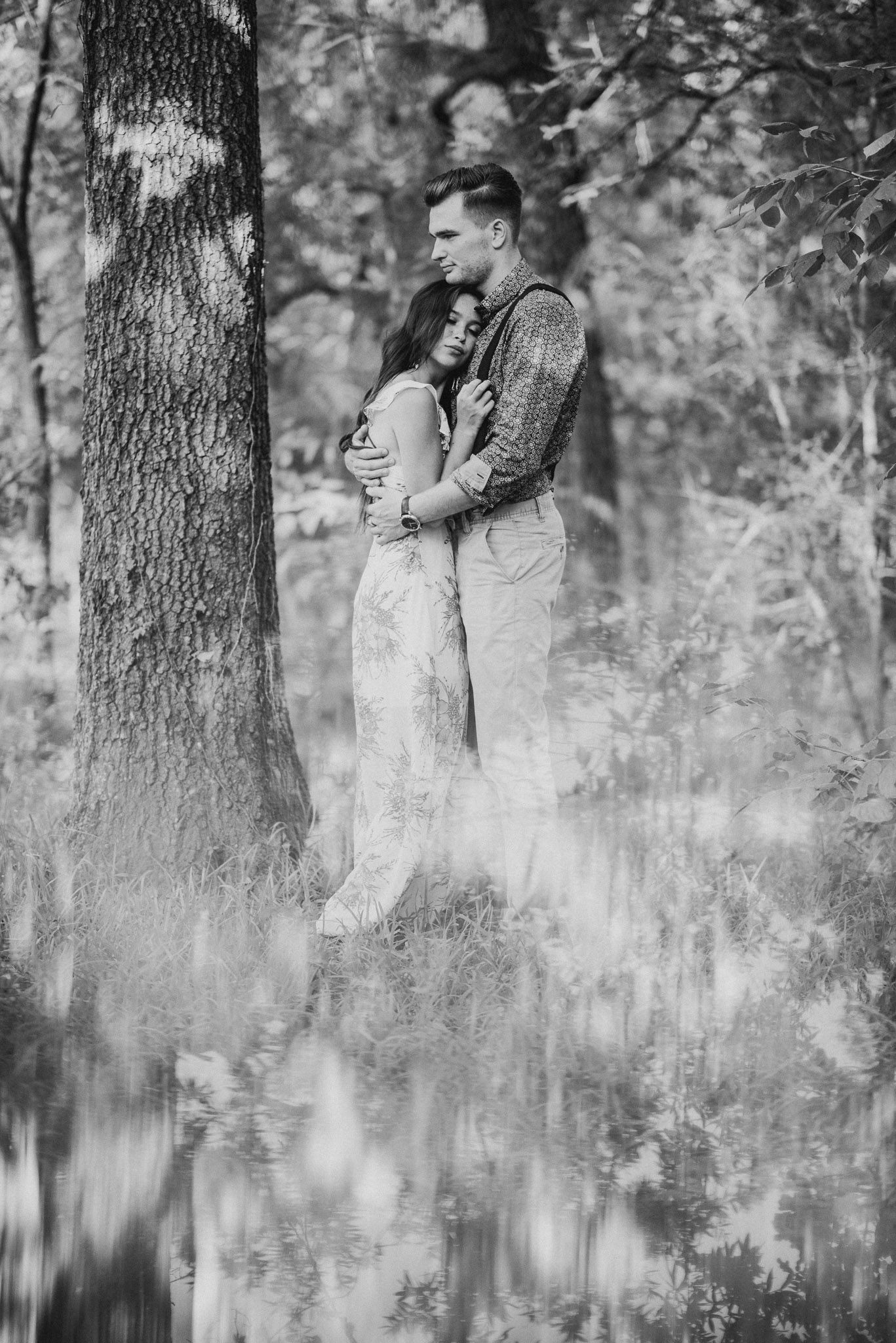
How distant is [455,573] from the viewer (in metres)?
3.71

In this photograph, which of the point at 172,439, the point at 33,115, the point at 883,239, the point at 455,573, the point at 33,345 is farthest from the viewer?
the point at 33,345

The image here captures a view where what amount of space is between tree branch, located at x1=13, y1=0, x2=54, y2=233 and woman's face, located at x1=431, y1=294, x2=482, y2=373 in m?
4.09

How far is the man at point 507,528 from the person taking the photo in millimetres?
3535

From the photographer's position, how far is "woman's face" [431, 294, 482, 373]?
359 cm

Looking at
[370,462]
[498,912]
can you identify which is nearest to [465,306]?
[370,462]

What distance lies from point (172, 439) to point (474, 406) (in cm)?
110

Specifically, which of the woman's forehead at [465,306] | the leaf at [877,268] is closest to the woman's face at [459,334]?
the woman's forehead at [465,306]

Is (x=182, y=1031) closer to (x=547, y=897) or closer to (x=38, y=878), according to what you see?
(x=38, y=878)

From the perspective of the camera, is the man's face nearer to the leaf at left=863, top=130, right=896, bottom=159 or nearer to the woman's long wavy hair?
the woman's long wavy hair

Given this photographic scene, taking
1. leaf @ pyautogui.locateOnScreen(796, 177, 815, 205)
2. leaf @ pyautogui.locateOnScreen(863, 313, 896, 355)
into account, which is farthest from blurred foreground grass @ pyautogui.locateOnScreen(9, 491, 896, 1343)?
leaf @ pyautogui.locateOnScreen(796, 177, 815, 205)

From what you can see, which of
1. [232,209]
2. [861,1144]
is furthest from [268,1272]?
[232,209]

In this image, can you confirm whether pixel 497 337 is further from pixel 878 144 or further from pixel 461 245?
pixel 878 144

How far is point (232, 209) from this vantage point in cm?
400

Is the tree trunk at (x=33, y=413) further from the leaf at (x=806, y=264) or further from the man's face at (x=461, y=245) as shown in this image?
the leaf at (x=806, y=264)
